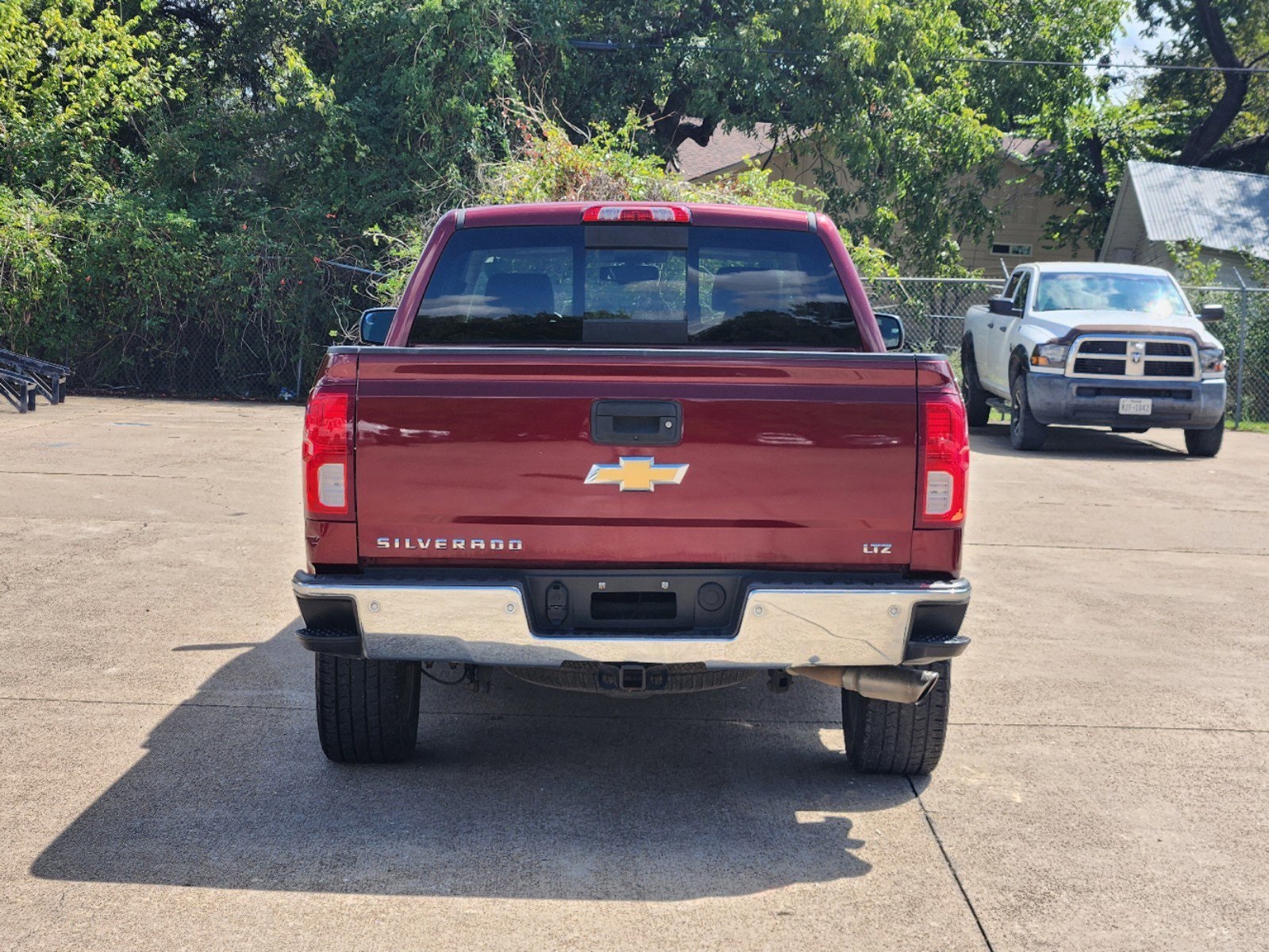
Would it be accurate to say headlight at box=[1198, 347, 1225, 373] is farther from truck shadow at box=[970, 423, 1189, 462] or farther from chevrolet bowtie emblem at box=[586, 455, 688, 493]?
chevrolet bowtie emblem at box=[586, 455, 688, 493]

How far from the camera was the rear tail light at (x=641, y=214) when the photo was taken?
5.33 metres

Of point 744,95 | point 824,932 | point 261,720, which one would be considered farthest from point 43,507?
point 744,95

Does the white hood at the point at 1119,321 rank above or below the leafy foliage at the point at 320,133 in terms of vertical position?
below

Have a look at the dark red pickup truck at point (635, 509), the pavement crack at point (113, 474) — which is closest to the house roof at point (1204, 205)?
the pavement crack at point (113, 474)

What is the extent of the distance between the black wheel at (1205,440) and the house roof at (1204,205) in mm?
10424

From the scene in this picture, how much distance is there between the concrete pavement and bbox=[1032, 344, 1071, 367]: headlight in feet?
22.2

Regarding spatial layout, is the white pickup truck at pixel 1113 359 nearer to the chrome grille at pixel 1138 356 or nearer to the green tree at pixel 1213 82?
the chrome grille at pixel 1138 356

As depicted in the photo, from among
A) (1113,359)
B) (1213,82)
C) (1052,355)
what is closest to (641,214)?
(1052,355)

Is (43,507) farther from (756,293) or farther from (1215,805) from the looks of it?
(1215,805)

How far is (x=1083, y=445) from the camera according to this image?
16.6m

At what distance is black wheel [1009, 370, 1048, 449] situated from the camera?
15.4 metres

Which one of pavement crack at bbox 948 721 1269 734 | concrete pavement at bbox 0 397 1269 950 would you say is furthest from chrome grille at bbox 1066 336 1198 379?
pavement crack at bbox 948 721 1269 734

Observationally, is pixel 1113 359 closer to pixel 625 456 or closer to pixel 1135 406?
pixel 1135 406

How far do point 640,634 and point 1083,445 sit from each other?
1334 centimetres
